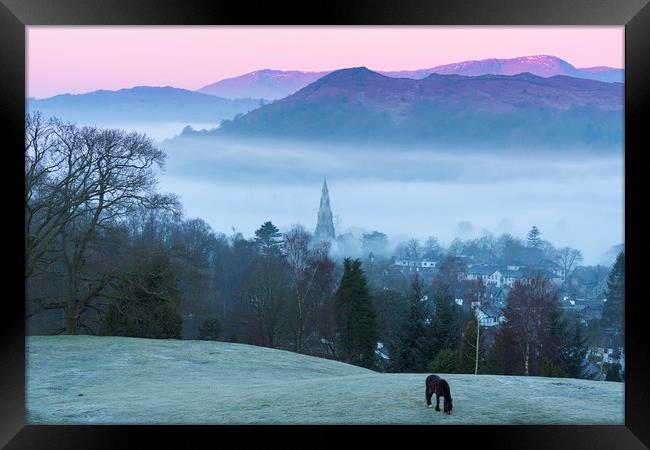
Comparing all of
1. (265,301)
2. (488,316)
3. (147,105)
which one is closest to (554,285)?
(488,316)

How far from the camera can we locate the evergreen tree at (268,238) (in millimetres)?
21688

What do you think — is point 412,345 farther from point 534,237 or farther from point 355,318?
point 534,237

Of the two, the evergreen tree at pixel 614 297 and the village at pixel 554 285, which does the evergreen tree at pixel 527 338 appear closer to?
the village at pixel 554 285

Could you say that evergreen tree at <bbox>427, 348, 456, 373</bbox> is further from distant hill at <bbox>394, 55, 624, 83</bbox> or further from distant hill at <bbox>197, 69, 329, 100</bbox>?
distant hill at <bbox>197, 69, 329, 100</bbox>

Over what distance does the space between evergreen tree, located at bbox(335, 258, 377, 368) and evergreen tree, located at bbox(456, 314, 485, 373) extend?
85.0 inches

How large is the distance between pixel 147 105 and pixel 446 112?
10.5m

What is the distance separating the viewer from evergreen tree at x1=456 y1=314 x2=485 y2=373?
17.4 m

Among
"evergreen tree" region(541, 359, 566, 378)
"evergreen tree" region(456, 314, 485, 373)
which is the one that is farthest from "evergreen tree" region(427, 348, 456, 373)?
"evergreen tree" region(541, 359, 566, 378)

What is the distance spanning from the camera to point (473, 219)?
23656mm

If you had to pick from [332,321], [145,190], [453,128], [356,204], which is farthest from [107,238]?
[453,128]

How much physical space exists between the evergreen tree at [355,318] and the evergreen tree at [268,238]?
10.2 feet

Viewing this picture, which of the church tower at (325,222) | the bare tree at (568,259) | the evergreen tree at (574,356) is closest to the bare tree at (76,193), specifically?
the church tower at (325,222)

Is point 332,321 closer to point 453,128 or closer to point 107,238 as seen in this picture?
point 107,238

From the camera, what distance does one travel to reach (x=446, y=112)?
2584 centimetres
